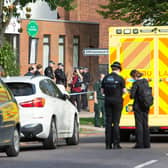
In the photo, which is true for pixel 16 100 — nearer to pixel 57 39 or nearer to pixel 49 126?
pixel 49 126

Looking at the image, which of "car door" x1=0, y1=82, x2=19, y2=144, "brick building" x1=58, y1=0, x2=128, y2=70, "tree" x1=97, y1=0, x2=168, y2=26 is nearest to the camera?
"car door" x1=0, y1=82, x2=19, y2=144

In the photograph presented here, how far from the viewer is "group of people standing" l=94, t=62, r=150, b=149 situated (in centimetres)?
2055

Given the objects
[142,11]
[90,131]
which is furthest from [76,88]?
[90,131]

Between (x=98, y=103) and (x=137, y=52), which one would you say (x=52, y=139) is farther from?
(x=98, y=103)

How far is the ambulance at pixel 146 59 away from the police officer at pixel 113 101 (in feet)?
4.77

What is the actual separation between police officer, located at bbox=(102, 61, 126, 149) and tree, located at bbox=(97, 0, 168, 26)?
12233mm

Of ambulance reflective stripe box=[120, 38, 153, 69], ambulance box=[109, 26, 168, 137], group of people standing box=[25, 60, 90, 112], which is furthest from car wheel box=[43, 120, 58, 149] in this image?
group of people standing box=[25, 60, 90, 112]

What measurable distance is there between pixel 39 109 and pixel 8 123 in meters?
2.43

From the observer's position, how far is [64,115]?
2133 centimetres

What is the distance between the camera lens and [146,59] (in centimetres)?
2222

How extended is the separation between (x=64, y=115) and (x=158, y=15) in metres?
13.2

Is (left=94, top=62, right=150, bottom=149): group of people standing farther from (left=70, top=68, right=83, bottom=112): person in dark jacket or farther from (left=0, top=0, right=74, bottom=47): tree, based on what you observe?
(left=70, top=68, right=83, bottom=112): person in dark jacket

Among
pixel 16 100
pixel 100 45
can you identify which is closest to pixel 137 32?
pixel 16 100

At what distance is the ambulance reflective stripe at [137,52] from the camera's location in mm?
22219
